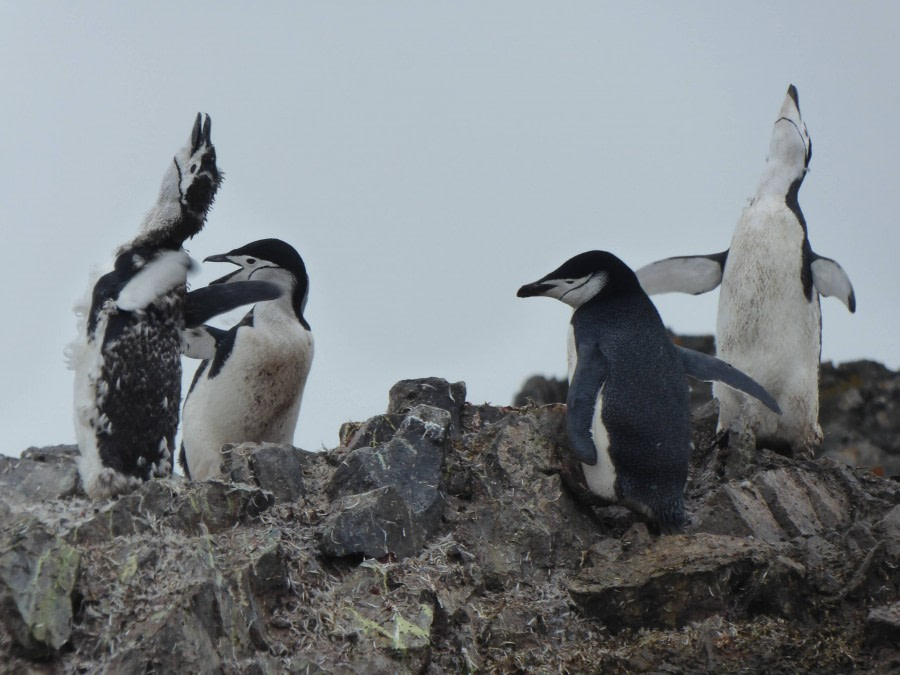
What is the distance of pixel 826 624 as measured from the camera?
4.96 metres

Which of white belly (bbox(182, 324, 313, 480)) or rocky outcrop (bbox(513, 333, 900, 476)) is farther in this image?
rocky outcrop (bbox(513, 333, 900, 476))

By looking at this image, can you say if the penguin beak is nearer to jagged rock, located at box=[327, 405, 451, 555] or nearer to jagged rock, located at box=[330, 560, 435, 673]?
jagged rock, located at box=[327, 405, 451, 555]

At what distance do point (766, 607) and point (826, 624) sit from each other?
25 cm

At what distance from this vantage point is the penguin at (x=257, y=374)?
714 centimetres

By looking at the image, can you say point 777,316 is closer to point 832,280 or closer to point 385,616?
point 832,280

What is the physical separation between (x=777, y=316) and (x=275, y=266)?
3.46 m

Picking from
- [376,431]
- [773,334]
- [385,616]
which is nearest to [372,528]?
[385,616]

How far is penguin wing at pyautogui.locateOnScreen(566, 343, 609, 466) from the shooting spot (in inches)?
233

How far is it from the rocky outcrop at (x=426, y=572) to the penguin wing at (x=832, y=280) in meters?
2.47

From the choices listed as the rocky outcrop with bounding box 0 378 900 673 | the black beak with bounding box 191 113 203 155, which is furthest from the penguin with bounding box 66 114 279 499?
the black beak with bounding box 191 113 203 155

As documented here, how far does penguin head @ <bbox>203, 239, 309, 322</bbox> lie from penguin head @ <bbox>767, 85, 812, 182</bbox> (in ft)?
12.8

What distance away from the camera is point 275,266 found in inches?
296

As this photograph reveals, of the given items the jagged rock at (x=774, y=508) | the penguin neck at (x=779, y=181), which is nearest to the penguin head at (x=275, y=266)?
the jagged rock at (x=774, y=508)

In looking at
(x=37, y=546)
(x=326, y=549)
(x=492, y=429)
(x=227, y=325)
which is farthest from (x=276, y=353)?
(x=37, y=546)
